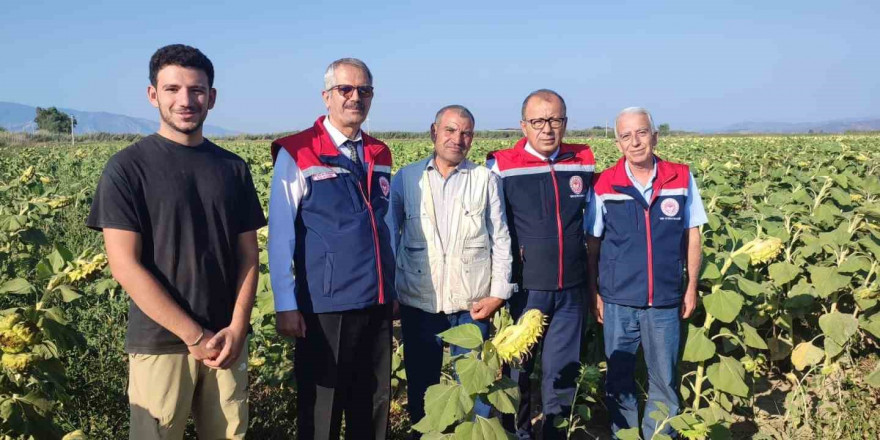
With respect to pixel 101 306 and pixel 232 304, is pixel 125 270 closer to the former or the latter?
pixel 232 304

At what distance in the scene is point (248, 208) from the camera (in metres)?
2.55

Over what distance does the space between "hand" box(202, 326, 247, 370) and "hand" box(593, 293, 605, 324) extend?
189cm

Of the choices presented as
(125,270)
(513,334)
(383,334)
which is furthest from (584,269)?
(125,270)

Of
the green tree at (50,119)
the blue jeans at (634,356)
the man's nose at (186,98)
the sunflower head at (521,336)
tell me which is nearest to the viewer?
the sunflower head at (521,336)

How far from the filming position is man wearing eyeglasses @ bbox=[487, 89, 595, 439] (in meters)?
3.30

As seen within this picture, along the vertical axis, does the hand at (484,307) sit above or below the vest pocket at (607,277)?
below

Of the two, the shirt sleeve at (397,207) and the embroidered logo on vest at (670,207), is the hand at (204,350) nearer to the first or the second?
the shirt sleeve at (397,207)

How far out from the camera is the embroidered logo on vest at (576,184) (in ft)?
11.0

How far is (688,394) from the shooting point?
3.68 meters

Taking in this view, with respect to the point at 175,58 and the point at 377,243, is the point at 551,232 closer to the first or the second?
the point at 377,243

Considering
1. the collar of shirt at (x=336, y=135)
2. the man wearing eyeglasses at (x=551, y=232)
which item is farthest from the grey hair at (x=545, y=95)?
the collar of shirt at (x=336, y=135)

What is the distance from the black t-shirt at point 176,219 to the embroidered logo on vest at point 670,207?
2.02m

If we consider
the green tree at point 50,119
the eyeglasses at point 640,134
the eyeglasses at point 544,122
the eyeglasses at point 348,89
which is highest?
the green tree at point 50,119

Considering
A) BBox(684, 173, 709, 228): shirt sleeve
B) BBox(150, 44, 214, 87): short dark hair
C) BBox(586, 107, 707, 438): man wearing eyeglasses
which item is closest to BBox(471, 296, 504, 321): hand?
BBox(586, 107, 707, 438): man wearing eyeglasses
